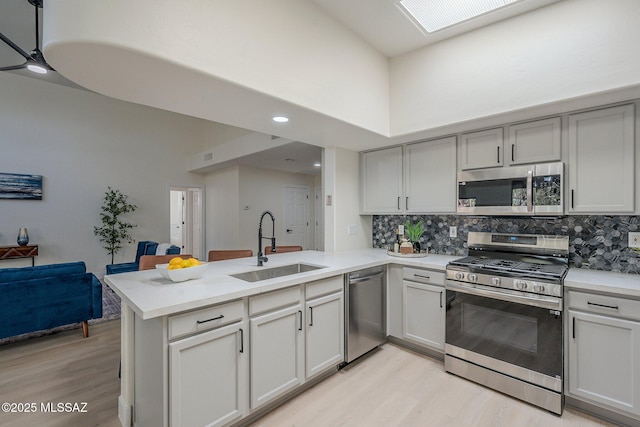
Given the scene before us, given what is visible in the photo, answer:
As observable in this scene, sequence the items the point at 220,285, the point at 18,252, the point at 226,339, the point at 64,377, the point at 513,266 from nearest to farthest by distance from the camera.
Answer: the point at 226,339, the point at 220,285, the point at 513,266, the point at 64,377, the point at 18,252

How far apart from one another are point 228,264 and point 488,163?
98.5 inches

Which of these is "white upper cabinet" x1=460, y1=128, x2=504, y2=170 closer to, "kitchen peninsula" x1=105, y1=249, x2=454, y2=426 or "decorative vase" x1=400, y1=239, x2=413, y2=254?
"decorative vase" x1=400, y1=239, x2=413, y2=254

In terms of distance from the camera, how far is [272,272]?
2590mm

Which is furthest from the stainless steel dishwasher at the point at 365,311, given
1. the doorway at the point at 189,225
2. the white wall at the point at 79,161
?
the doorway at the point at 189,225

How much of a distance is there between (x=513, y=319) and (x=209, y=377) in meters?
2.10

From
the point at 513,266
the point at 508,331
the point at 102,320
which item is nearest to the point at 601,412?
the point at 508,331

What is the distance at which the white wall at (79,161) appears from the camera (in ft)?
17.2

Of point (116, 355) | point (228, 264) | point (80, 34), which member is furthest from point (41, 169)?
point (80, 34)

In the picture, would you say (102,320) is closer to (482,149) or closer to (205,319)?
(205,319)

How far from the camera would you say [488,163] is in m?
2.61

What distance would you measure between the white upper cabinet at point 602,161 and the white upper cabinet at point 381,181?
1484 millimetres

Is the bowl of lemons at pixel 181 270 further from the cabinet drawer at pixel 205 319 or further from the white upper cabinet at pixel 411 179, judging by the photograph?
the white upper cabinet at pixel 411 179

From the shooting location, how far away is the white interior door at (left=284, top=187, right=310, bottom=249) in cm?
753

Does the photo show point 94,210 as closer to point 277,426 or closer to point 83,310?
point 83,310
